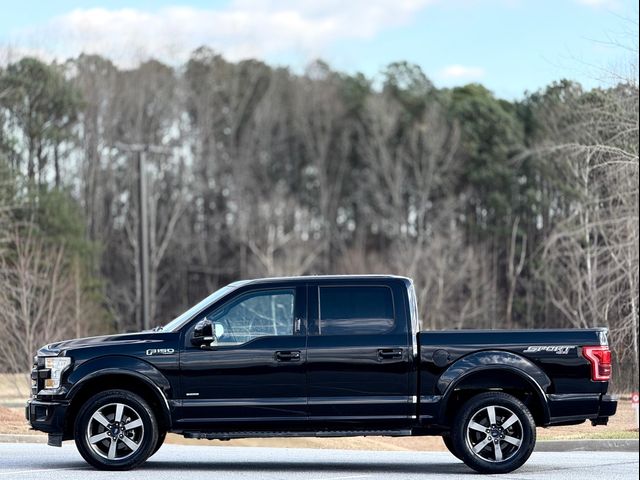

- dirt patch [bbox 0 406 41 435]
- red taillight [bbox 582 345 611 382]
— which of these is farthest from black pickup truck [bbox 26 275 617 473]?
dirt patch [bbox 0 406 41 435]

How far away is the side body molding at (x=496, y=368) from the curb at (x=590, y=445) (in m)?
5.01

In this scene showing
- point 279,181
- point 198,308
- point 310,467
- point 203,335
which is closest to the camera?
point 203,335

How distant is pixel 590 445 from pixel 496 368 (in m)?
5.38

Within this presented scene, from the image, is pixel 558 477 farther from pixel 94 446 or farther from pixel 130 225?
pixel 130 225

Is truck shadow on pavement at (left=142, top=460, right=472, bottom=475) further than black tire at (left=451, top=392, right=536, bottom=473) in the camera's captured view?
Yes

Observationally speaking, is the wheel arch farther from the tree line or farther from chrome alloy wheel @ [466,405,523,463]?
the tree line

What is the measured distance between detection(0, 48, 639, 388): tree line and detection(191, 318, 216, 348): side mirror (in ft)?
110

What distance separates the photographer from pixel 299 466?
13.6 m

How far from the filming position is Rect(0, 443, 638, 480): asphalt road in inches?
482

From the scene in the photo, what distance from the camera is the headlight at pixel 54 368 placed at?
41.4 feet

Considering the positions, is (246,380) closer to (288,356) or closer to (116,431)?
(288,356)

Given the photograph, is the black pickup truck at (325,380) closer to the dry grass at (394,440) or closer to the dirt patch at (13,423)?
the dry grass at (394,440)

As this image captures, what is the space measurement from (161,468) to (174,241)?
60.4m

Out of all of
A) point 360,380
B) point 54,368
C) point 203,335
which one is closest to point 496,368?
point 360,380
